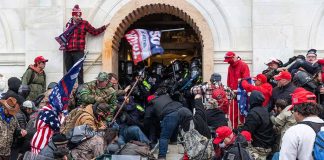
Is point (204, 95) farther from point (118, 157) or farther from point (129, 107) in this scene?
point (118, 157)

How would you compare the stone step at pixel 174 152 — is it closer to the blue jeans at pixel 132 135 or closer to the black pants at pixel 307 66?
the blue jeans at pixel 132 135

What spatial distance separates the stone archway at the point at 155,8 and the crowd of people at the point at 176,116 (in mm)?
323

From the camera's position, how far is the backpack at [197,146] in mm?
10398

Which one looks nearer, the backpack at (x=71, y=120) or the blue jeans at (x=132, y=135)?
the backpack at (x=71, y=120)

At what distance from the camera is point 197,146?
415 inches

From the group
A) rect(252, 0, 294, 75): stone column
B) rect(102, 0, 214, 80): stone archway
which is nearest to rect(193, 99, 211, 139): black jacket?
rect(102, 0, 214, 80): stone archway

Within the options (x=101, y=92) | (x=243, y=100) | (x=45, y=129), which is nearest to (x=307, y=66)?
(x=243, y=100)

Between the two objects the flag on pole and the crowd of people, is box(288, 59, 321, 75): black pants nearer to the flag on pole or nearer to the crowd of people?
the crowd of people

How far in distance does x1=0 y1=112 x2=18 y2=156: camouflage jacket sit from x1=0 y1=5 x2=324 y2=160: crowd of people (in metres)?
0.02

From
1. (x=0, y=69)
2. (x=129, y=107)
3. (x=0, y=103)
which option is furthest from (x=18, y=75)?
(x=0, y=103)

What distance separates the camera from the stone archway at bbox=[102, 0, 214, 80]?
52.5 feet

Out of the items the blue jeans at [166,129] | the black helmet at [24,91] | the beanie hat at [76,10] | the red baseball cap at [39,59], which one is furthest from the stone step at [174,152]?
the beanie hat at [76,10]

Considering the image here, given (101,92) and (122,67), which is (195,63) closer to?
(122,67)

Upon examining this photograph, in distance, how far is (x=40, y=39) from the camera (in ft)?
53.2
